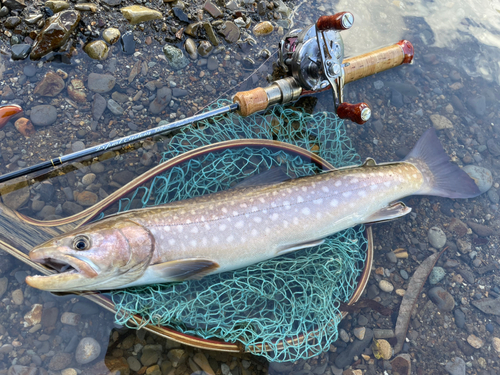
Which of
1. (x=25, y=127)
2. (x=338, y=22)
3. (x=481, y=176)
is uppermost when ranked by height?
(x=338, y=22)

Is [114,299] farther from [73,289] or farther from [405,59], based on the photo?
[405,59]

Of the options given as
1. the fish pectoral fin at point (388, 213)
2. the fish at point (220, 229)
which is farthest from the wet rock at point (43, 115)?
the fish pectoral fin at point (388, 213)

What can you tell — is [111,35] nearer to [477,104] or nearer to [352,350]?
[352,350]

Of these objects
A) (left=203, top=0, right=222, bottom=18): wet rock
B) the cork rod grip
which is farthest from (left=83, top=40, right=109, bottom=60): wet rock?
the cork rod grip

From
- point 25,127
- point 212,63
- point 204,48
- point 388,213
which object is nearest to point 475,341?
point 388,213

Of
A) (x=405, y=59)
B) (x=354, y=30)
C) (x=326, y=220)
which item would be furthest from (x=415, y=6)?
(x=326, y=220)

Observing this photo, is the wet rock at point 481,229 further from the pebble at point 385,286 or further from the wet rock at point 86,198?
the wet rock at point 86,198
